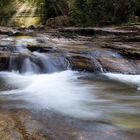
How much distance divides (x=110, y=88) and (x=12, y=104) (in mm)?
2414

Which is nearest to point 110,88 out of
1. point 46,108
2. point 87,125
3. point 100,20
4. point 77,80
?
point 77,80

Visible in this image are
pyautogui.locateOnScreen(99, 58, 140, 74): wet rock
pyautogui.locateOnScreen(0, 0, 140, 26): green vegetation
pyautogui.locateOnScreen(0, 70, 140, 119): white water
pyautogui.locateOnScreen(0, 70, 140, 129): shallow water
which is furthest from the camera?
pyautogui.locateOnScreen(0, 0, 140, 26): green vegetation

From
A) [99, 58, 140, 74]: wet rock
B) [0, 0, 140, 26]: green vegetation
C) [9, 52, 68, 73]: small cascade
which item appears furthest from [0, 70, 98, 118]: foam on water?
[0, 0, 140, 26]: green vegetation

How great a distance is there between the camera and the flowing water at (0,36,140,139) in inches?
201

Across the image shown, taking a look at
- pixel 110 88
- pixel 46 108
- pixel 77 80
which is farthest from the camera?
pixel 77 80

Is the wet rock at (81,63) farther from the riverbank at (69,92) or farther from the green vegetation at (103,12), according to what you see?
the green vegetation at (103,12)

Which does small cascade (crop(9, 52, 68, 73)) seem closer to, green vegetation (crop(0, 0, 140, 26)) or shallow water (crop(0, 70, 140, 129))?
shallow water (crop(0, 70, 140, 129))

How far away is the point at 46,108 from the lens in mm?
5281

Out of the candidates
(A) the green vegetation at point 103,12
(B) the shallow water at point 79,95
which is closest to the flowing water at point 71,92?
(B) the shallow water at point 79,95

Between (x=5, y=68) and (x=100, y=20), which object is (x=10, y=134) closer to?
(x=5, y=68)

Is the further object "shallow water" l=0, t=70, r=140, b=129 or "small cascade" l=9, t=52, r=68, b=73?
"small cascade" l=9, t=52, r=68, b=73

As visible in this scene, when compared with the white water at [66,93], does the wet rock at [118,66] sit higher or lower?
higher

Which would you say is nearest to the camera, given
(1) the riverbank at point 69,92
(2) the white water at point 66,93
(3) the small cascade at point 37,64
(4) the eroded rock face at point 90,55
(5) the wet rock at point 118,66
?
(1) the riverbank at point 69,92

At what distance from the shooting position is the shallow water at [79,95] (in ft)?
16.6
